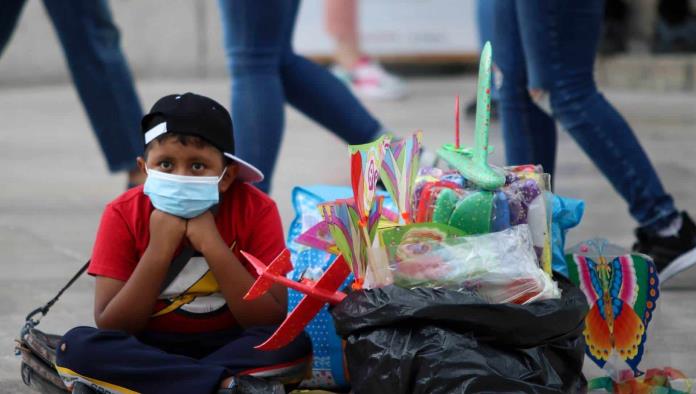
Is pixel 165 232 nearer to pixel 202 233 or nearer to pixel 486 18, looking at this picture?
pixel 202 233

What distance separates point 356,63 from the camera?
24.7ft

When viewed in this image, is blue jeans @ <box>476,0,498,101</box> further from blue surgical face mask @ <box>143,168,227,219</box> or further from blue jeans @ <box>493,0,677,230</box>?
blue surgical face mask @ <box>143,168,227,219</box>

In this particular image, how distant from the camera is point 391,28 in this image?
8.48 meters

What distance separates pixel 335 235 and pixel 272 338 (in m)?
0.25

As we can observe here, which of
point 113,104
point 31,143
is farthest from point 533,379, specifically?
point 31,143

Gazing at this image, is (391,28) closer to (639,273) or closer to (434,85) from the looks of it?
(434,85)

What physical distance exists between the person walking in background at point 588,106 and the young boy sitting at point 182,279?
105cm

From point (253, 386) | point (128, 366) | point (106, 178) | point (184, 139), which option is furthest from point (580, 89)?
point (106, 178)

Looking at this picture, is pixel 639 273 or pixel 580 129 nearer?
pixel 639 273

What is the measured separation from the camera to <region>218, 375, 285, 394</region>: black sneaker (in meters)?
2.32

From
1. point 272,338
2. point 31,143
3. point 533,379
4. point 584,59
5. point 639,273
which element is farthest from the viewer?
point 31,143

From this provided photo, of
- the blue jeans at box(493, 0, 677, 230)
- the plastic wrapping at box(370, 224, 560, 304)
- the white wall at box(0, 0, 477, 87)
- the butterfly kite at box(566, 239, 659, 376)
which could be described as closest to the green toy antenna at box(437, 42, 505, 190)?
the plastic wrapping at box(370, 224, 560, 304)

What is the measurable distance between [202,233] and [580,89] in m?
1.31

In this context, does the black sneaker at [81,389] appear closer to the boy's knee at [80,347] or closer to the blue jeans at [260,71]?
the boy's knee at [80,347]
